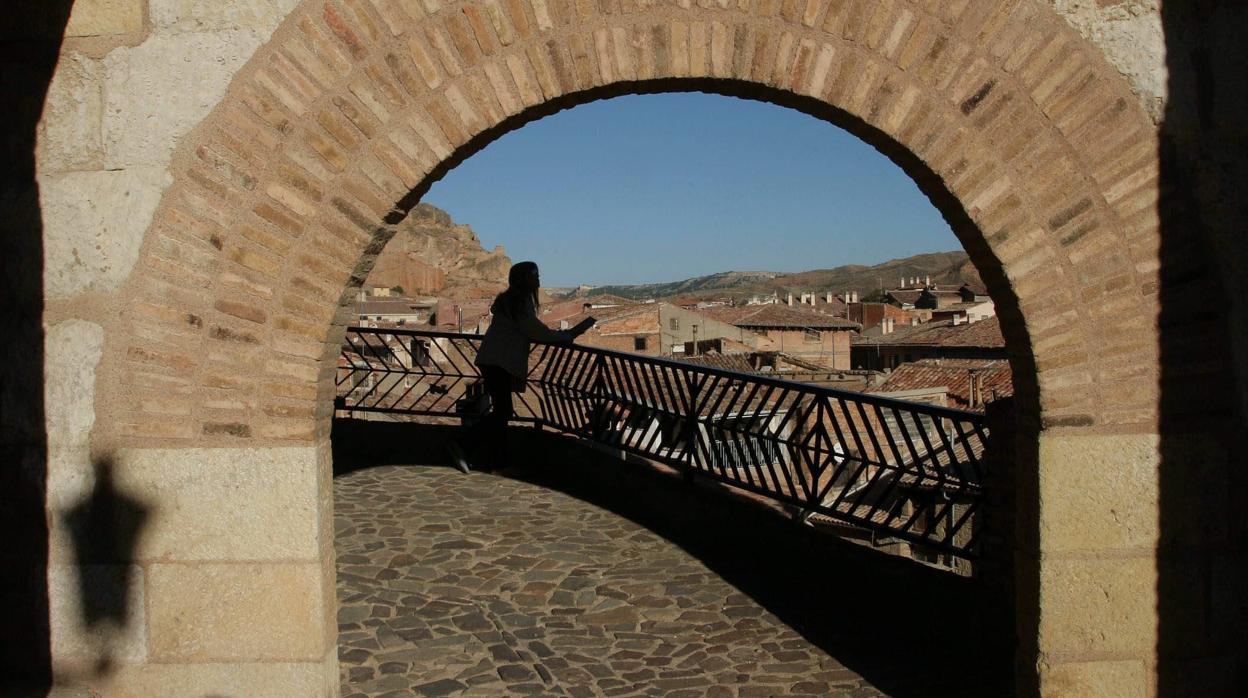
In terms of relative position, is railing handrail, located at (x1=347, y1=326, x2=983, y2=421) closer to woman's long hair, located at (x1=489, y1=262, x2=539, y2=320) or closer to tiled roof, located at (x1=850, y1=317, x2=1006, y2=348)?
woman's long hair, located at (x1=489, y1=262, x2=539, y2=320)

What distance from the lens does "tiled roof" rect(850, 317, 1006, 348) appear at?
112ft

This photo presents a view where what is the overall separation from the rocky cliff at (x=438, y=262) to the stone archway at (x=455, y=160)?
6160 centimetres

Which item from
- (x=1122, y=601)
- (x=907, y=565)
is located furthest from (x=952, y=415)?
(x=1122, y=601)

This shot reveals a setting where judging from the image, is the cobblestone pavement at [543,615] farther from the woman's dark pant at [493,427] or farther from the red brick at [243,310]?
the red brick at [243,310]

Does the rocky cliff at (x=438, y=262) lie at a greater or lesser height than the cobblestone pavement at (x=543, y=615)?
greater

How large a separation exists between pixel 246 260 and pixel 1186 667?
3.59 metres

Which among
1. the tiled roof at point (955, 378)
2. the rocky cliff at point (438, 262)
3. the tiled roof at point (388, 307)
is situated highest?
the rocky cliff at point (438, 262)

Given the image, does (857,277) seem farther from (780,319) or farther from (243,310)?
(243,310)

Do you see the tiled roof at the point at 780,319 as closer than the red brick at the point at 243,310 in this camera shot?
No

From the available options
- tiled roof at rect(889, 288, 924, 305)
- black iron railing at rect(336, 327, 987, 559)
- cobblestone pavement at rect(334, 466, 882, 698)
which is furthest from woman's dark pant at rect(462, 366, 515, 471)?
tiled roof at rect(889, 288, 924, 305)

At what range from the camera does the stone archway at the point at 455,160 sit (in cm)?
333

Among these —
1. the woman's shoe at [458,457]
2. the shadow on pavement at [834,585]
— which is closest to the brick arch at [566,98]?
the shadow on pavement at [834,585]

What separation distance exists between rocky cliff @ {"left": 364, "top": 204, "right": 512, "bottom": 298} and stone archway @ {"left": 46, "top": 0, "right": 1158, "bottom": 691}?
6160 cm

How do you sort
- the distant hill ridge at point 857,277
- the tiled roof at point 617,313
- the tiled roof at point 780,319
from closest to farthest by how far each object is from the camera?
1. the tiled roof at point 617,313
2. the tiled roof at point 780,319
3. the distant hill ridge at point 857,277
